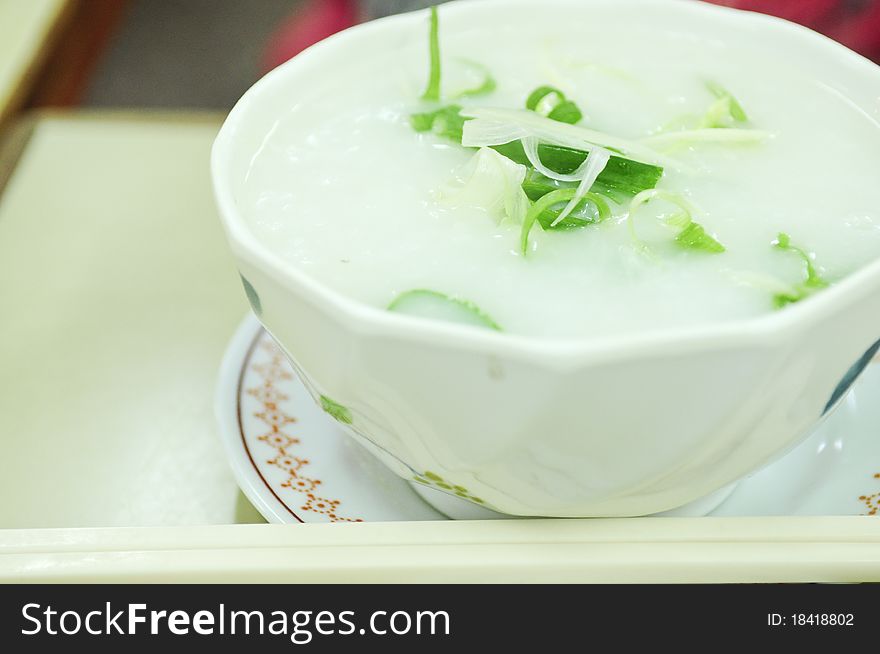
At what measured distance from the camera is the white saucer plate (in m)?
0.87

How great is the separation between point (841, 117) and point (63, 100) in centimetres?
244

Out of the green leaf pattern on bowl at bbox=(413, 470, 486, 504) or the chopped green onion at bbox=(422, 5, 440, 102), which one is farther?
the chopped green onion at bbox=(422, 5, 440, 102)

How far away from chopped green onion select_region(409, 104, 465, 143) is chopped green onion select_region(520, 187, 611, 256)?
0.16 m

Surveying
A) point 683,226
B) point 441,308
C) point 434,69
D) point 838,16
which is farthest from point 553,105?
point 838,16

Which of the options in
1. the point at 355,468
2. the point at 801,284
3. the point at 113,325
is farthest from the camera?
the point at 113,325

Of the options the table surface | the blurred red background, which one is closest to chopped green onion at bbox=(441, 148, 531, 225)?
the table surface

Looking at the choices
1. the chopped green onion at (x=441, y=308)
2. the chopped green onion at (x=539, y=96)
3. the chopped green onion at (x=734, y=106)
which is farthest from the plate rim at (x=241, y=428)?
the chopped green onion at (x=734, y=106)

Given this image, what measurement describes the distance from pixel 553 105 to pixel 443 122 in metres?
0.12

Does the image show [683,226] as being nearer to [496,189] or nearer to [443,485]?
[496,189]

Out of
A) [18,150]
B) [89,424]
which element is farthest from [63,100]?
[89,424]

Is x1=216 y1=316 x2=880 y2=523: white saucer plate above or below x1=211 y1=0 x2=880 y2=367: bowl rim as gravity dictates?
below

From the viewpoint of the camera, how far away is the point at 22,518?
3.07ft

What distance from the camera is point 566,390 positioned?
2.00 feet

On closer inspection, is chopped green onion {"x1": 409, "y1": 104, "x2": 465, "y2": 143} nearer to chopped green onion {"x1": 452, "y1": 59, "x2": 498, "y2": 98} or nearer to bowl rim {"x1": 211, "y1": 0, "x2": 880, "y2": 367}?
chopped green onion {"x1": 452, "y1": 59, "x2": 498, "y2": 98}
